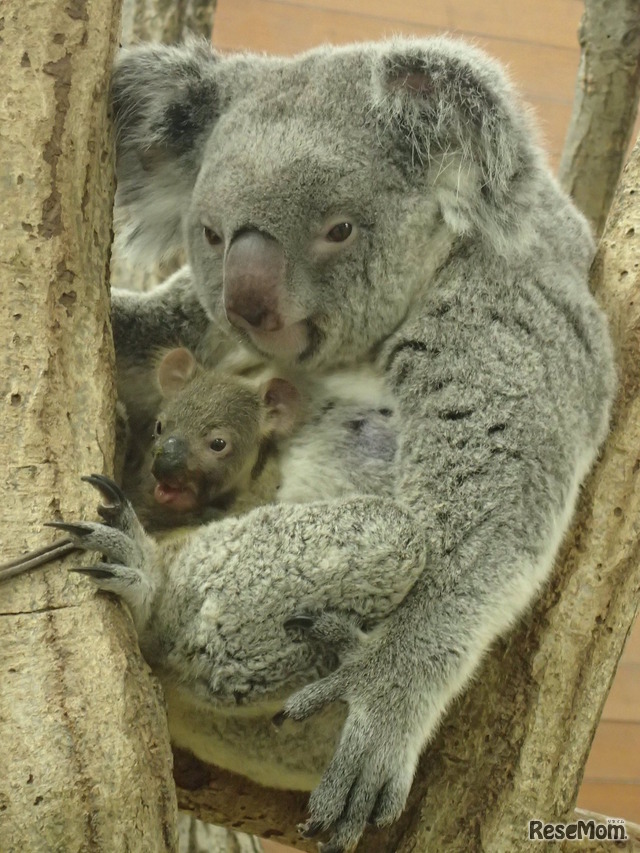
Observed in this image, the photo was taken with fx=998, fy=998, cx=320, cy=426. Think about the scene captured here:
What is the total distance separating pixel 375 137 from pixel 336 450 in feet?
2.45

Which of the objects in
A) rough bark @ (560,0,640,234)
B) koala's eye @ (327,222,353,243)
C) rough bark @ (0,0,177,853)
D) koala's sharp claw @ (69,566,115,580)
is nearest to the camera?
rough bark @ (0,0,177,853)

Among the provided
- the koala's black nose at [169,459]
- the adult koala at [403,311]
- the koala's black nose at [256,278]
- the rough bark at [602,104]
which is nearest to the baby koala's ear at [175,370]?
the adult koala at [403,311]

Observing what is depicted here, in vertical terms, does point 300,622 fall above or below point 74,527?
below

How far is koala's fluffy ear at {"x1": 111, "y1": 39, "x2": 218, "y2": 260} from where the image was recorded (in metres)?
2.53

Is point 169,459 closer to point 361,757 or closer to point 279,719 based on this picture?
point 279,719

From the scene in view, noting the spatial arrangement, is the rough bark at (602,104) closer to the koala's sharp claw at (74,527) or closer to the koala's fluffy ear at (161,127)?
the koala's fluffy ear at (161,127)

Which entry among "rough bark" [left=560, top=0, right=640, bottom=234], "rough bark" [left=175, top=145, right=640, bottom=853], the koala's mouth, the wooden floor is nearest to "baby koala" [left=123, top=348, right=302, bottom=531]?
the koala's mouth

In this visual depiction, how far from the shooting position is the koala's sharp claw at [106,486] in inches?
74.9

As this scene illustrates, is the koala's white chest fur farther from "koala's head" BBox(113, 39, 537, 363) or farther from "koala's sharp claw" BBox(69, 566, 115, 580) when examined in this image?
"koala's head" BBox(113, 39, 537, 363)

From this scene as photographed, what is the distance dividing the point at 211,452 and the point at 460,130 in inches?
38.5

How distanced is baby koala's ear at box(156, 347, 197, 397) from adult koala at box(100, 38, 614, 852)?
0.65ft

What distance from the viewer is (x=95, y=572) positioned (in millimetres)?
1841

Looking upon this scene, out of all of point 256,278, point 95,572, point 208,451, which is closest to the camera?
point 95,572

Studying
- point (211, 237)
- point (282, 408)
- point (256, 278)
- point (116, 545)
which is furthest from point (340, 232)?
point (116, 545)
